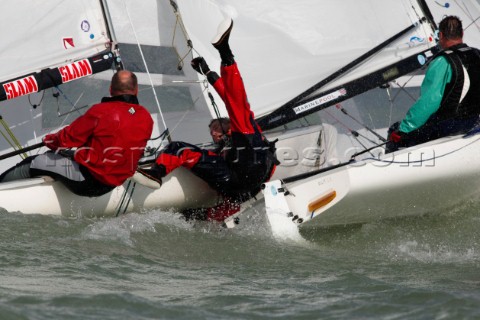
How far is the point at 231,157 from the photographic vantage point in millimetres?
4711

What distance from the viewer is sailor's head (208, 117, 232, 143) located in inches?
201

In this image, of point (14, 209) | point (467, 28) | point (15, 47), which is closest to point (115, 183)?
point (14, 209)

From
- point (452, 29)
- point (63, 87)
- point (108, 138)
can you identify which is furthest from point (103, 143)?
point (452, 29)

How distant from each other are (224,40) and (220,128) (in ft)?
2.78

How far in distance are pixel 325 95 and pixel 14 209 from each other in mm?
2001

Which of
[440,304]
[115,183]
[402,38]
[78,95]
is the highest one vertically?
[78,95]

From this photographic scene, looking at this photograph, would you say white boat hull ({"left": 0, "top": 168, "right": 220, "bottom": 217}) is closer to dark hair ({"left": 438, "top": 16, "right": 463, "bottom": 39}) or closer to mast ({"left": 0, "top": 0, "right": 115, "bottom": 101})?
mast ({"left": 0, "top": 0, "right": 115, "bottom": 101})

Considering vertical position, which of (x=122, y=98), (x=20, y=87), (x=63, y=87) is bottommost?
(x=122, y=98)

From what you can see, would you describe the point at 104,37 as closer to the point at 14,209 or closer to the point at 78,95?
the point at 78,95

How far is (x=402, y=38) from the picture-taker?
5.57m

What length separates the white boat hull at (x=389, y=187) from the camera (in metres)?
4.57

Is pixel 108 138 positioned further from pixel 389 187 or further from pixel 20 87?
pixel 389 187

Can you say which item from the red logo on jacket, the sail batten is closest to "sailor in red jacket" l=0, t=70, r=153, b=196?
the red logo on jacket

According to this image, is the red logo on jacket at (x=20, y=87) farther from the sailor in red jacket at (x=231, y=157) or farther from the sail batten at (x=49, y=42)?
the sailor in red jacket at (x=231, y=157)
